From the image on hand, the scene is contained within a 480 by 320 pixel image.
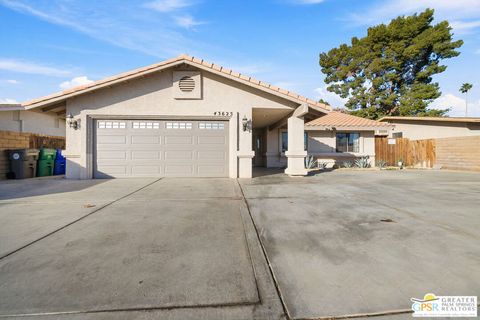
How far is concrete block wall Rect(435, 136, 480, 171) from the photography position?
45.1ft

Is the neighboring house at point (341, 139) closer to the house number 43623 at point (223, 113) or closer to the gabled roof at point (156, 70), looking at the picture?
the gabled roof at point (156, 70)

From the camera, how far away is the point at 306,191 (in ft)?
22.4

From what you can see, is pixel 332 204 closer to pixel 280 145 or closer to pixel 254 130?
pixel 280 145

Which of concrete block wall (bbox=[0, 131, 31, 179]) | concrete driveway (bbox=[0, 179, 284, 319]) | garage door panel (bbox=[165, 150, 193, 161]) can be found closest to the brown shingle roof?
garage door panel (bbox=[165, 150, 193, 161])

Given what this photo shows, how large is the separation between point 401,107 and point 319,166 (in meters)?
17.7

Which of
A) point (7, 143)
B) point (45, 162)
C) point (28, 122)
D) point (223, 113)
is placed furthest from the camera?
point (28, 122)

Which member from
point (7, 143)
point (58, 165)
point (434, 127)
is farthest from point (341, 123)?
point (7, 143)

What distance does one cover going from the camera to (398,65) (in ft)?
85.7

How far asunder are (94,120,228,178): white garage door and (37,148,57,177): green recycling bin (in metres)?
3.63

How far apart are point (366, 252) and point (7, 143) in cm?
1460

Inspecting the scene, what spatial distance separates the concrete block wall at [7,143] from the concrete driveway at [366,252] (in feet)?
38.3

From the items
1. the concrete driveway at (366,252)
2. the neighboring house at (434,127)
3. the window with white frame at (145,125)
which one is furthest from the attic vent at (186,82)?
the neighboring house at (434,127)

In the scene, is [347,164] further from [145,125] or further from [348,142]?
[145,125]

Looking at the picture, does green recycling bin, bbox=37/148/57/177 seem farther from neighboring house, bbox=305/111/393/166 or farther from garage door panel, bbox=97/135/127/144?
neighboring house, bbox=305/111/393/166
